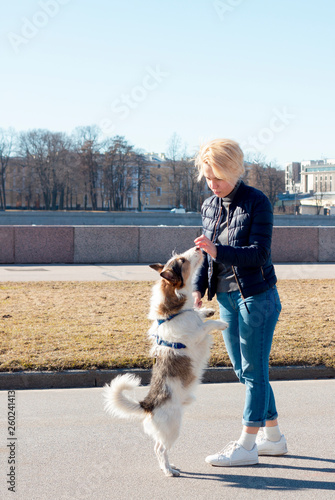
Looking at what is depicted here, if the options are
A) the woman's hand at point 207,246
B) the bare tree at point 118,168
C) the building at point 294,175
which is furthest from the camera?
the building at point 294,175

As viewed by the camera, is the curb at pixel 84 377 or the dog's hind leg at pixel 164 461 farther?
the curb at pixel 84 377

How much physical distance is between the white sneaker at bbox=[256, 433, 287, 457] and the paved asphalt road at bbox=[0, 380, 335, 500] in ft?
0.16

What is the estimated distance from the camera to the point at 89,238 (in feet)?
55.1

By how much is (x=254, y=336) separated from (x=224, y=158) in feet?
3.99

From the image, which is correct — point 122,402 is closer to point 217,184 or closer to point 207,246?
point 207,246

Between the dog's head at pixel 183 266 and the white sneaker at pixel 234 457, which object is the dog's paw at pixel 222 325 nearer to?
the dog's head at pixel 183 266

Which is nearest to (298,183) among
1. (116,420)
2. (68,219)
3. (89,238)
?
(68,219)

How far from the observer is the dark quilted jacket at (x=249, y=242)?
12.2 ft

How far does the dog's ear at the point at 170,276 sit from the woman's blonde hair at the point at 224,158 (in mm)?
704

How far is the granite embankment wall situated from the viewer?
53.9 feet

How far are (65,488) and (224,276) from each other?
1759mm

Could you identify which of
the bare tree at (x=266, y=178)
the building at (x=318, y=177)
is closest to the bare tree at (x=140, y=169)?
the bare tree at (x=266, y=178)

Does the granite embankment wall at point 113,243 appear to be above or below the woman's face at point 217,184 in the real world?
below

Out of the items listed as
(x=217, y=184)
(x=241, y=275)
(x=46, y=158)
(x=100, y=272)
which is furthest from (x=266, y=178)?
(x=241, y=275)
